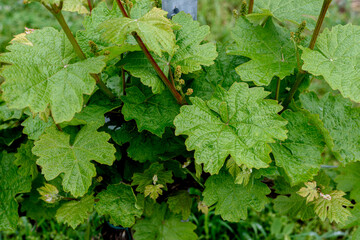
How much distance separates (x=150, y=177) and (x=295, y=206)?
752 mm

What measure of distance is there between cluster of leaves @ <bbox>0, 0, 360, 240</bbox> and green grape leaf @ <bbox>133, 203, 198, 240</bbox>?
19 cm

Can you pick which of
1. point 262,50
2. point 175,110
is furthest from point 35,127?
point 262,50

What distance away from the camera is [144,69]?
1.35 meters

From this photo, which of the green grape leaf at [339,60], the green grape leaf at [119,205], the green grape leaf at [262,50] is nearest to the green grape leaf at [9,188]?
the green grape leaf at [119,205]

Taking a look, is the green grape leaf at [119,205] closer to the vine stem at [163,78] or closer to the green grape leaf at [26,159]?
the green grape leaf at [26,159]

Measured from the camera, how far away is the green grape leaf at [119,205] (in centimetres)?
153

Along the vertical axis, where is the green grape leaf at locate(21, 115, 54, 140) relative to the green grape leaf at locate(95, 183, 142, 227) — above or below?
above

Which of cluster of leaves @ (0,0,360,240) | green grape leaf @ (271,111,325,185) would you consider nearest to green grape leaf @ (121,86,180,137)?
cluster of leaves @ (0,0,360,240)

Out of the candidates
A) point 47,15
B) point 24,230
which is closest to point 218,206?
point 24,230

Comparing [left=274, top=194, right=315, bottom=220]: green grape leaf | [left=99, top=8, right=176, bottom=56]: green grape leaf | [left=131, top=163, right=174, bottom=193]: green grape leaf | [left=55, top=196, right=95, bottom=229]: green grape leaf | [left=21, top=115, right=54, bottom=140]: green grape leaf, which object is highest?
[left=99, top=8, right=176, bottom=56]: green grape leaf

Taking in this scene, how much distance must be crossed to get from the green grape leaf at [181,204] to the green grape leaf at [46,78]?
79cm

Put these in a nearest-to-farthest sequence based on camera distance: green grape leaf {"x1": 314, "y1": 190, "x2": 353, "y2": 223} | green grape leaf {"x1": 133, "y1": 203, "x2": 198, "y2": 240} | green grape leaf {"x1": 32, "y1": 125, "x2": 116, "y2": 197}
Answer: green grape leaf {"x1": 32, "y1": 125, "x2": 116, "y2": 197} < green grape leaf {"x1": 314, "y1": 190, "x2": 353, "y2": 223} < green grape leaf {"x1": 133, "y1": 203, "x2": 198, "y2": 240}

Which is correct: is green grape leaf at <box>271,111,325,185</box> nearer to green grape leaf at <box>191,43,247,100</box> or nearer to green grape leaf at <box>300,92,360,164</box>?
green grape leaf at <box>300,92,360,164</box>

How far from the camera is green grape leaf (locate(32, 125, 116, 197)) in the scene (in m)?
1.30
